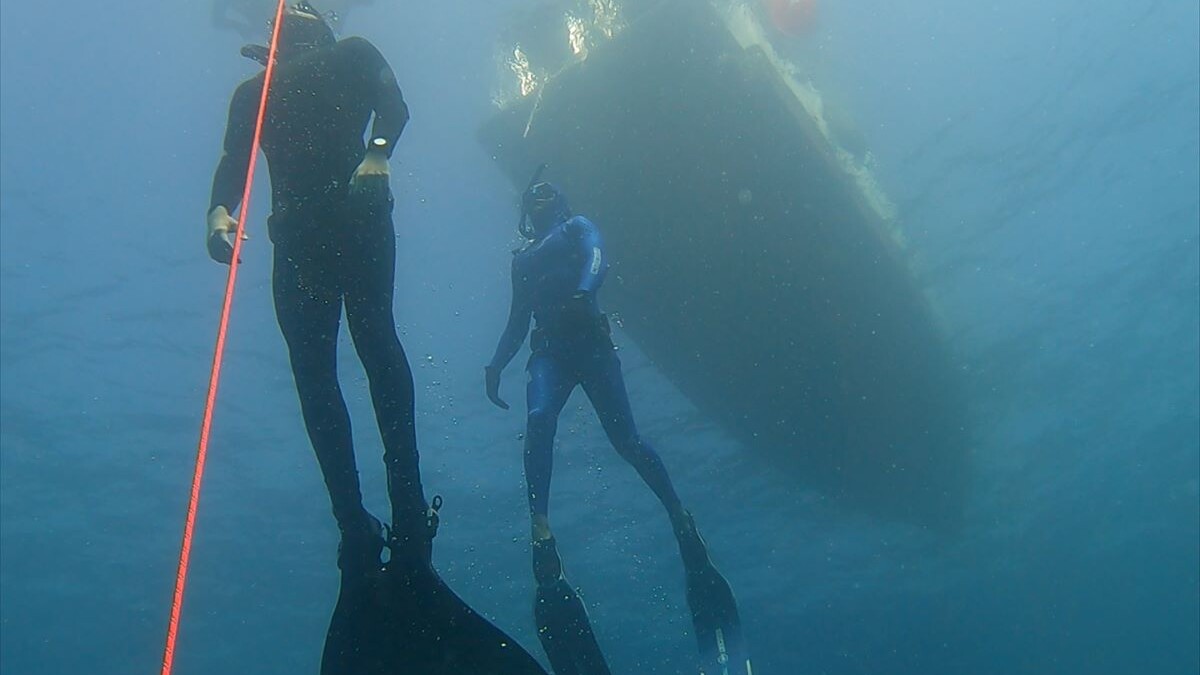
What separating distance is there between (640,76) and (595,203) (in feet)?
7.77

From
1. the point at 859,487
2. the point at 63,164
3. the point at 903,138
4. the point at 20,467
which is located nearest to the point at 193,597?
the point at 20,467

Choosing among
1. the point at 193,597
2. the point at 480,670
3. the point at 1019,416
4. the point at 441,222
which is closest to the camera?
the point at 480,670

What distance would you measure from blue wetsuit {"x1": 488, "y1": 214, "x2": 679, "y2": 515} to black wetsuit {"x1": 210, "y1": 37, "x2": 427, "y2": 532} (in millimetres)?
2374

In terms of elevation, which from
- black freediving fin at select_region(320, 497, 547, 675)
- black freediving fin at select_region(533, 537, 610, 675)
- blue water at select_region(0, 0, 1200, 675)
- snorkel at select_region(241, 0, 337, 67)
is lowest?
black freediving fin at select_region(320, 497, 547, 675)

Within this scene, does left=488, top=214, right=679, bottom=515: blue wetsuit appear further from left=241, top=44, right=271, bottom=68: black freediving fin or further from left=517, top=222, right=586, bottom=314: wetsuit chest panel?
left=241, top=44, right=271, bottom=68: black freediving fin

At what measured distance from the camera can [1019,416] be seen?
2431 centimetres

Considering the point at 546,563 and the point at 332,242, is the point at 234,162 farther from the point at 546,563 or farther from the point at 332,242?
the point at 546,563

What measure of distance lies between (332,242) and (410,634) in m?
2.15

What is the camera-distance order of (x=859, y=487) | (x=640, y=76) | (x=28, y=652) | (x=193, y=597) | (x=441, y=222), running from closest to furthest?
(x=640, y=76)
(x=441, y=222)
(x=859, y=487)
(x=193, y=597)
(x=28, y=652)

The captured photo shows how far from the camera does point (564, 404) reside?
7.36 meters

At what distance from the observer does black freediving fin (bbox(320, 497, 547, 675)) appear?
338 cm

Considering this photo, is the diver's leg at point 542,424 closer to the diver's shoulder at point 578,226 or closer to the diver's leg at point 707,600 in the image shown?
the diver's leg at point 707,600

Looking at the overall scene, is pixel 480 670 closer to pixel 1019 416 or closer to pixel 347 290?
pixel 347 290

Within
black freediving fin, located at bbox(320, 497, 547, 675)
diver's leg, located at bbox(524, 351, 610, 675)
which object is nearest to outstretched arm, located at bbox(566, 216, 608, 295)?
diver's leg, located at bbox(524, 351, 610, 675)
